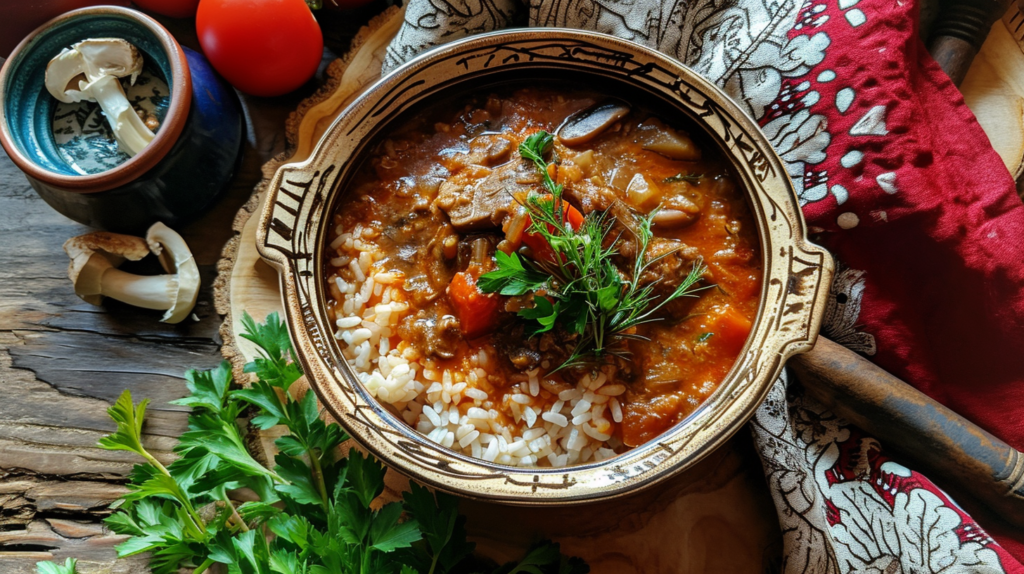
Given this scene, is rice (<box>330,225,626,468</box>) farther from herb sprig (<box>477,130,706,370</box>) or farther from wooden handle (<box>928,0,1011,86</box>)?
wooden handle (<box>928,0,1011,86</box>)

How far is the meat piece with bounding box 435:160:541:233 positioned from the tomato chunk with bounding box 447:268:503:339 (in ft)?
0.64

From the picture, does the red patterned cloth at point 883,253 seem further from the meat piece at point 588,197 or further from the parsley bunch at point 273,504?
the parsley bunch at point 273,504

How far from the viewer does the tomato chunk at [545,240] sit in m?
2.41

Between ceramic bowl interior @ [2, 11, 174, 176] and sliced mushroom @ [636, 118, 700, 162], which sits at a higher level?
sliced mushroom @ [636, 118, 700, 162]

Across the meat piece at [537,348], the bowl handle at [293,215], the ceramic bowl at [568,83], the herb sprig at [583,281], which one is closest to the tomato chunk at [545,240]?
the herb sprig at [583,281]

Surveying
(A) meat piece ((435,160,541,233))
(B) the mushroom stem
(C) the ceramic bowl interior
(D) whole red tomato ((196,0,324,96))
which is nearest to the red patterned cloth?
(A) meat piece ((435,160,541,233))

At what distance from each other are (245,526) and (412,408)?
81 cm

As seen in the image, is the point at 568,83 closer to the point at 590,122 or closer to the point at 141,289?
the point at 590,122

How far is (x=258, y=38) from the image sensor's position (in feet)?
9.23

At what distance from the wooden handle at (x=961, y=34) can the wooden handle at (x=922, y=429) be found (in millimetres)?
1273

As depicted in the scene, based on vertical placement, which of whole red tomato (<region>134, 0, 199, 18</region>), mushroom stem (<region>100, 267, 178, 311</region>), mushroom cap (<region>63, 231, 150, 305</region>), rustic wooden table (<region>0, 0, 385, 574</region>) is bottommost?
rustic wooden table (<region>0, 0, 385, 574</region>)

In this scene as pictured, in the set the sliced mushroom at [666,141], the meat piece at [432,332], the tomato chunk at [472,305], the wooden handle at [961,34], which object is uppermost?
the wooden handle at [961,34]

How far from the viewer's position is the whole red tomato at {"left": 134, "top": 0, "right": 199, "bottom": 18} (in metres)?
3.08

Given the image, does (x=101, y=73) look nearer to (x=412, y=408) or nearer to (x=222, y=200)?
(x=222, y=200)
